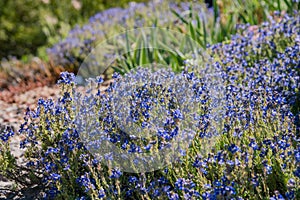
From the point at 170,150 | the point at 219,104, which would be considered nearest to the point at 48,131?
the point at 170,150

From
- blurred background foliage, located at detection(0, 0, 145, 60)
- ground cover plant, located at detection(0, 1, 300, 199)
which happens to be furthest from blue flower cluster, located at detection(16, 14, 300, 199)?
blurred background foliage, located at detection(0, 0, 145, 60)

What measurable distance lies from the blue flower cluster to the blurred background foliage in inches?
227

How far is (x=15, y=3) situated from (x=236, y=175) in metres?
7.87

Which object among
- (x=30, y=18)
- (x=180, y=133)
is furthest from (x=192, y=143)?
(x=30, y=18)

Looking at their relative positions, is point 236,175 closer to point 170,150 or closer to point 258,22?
point 170,150

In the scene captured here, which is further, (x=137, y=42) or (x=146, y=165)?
(x=137, y=42)

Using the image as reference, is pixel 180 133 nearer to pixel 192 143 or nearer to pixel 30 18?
pixel 192 143

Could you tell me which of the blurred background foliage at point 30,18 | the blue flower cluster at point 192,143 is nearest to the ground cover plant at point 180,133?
the blue flower cluster at point 192,143

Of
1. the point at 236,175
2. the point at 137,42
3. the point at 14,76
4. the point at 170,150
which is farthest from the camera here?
the point at 14,76

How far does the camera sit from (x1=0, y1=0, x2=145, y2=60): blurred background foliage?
9.34m

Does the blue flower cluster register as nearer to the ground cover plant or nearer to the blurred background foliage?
→ the ground cover plant

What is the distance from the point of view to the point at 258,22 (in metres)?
6.31

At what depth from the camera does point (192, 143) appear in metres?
3.17

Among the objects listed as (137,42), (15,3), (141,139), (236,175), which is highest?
(15,3)
